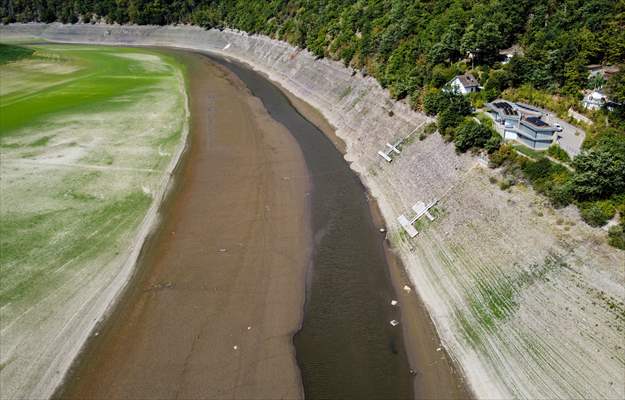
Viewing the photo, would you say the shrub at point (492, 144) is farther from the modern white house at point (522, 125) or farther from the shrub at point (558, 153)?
the shrub at point (558, 153)

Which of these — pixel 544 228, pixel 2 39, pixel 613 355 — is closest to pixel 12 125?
pixel 544 228

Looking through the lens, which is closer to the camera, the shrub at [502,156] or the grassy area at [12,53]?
the shrub at [502,156]

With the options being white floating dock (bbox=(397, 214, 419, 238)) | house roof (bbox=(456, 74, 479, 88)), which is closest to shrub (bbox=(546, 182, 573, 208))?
white floating dock (bbox=(397, 214, 419, 238))

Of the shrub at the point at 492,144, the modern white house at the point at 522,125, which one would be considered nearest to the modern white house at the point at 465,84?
the modern white house at the point at 522,125

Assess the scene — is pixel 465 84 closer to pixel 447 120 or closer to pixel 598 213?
pixel 447 120

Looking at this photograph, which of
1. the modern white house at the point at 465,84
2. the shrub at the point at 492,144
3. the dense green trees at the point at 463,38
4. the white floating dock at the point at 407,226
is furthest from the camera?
the modern white house at the point at 465,84

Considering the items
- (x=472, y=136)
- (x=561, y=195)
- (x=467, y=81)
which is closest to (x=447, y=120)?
(x=472, y=136)
